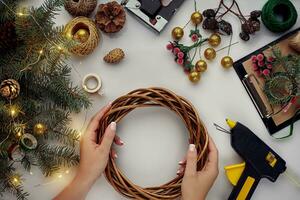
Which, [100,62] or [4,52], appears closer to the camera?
[4,52]

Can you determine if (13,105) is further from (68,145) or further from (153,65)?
(153,65)

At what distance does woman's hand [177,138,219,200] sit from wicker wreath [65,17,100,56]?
1.29 ft

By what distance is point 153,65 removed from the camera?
4.23 ft

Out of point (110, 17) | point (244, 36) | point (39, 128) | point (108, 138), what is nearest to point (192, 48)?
point (244, 36)

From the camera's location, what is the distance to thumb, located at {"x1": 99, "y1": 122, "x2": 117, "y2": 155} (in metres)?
1.19

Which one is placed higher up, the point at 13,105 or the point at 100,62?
the point at 100,62

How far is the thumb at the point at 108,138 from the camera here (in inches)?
46.9

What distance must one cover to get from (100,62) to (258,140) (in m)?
0.51

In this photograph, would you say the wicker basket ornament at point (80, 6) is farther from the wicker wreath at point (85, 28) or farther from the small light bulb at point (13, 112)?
the small light bulb at point (13, 112)

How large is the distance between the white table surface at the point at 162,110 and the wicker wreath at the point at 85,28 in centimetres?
5

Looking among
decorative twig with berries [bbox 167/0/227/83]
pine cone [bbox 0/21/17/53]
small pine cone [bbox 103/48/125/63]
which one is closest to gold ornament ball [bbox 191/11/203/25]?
decorative twig with berries [bbox 167/0/227/83]

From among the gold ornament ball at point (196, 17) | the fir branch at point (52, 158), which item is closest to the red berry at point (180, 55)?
the gold ornament ball at point (196, 17)

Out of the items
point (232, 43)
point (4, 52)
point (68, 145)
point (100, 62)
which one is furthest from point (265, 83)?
point (4, 52)

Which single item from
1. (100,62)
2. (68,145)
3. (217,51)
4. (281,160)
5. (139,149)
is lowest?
(68,145)
